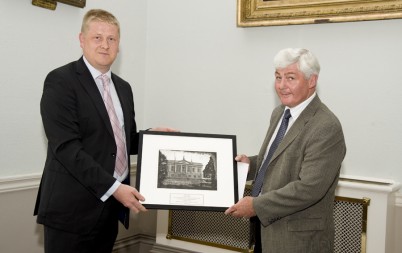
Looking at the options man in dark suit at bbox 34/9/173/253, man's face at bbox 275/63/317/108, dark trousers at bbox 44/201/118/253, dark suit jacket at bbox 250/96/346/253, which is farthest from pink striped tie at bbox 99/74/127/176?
man's face at bbox 275/63/317/108

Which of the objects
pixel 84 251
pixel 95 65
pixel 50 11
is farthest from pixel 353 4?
pixel 84 251

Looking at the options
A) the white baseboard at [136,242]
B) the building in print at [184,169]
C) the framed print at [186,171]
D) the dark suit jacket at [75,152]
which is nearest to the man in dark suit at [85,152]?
the dark suit jacket at [75,152]

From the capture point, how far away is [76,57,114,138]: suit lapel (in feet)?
7.72

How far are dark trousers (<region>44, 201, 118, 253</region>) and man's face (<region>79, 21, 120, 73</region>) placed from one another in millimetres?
787

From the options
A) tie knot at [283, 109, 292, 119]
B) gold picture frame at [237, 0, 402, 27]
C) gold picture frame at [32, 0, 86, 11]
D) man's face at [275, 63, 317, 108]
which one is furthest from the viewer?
gold picture frame at [32, 0, 86, 11]

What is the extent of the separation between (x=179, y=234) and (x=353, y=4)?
88.2 inches

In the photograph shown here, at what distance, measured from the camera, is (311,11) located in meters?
3.33

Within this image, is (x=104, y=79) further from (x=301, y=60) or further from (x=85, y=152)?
(x=301, y=60)

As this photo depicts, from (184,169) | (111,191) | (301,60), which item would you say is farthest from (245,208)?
(301,60)

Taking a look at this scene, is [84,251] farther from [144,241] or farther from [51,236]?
[144,241]

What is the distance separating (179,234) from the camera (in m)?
3.80

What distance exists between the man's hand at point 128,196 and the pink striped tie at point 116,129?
160mm

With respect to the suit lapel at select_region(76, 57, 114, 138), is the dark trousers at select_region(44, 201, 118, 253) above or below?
below

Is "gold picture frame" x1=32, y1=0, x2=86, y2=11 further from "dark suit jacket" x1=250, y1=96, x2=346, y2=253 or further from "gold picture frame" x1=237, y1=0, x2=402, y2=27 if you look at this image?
"dark suit jacket" x1=250, y1=96, x2=346, y2=253
